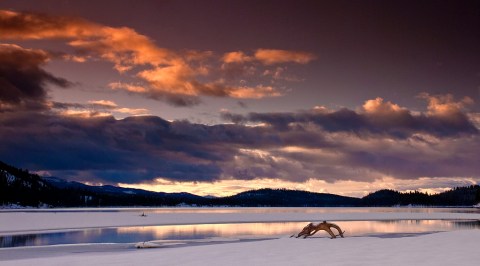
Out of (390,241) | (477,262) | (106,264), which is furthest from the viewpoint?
(390,241)

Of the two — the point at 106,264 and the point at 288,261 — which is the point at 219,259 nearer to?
the point at 288,261

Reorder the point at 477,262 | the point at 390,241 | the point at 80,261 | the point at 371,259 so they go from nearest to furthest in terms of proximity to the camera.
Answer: the point at 477,262 → the point at 371,259 → the point at 80,261 → the point at 390,241

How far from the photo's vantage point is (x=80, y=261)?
23516 millimetres

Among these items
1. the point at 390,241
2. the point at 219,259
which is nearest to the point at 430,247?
the point at 390,241

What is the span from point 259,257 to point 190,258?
3.17m

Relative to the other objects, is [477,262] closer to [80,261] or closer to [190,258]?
[190,258]

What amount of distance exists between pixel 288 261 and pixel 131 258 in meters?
7.99

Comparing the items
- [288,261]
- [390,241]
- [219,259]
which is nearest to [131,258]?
[219,259]

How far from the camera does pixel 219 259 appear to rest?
22.2 metres

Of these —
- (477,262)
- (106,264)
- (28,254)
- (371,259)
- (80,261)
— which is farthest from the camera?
(28,254)

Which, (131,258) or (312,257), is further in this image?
(131,258)

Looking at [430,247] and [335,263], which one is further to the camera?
[430,247]

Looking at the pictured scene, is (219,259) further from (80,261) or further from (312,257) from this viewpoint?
(80,261)

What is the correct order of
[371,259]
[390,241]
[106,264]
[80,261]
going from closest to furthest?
[371,259], [106,264], [80,261], [390,241]
